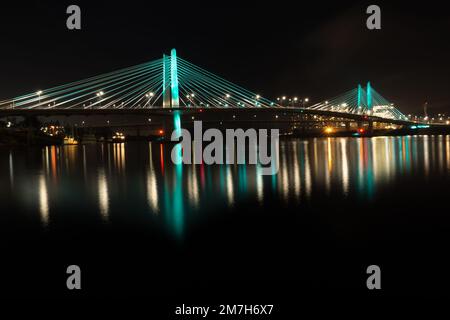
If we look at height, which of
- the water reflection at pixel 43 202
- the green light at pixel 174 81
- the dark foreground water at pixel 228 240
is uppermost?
the green light at pixel 174 81

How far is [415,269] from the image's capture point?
16.5ft

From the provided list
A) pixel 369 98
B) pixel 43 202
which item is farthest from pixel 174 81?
pixel 43 202

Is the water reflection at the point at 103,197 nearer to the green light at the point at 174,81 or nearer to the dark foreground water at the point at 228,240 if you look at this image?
the dark foreground water at the point at 228,240

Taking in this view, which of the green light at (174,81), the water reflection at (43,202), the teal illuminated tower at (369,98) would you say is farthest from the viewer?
the teal illuminated tower at (369,98)

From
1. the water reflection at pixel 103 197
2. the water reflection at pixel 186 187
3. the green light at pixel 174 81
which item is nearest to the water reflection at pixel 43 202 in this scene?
the water reflection at pixel 186 187

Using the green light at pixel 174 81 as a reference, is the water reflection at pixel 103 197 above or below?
below

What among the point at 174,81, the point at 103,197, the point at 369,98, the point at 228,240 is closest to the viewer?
the point at 228,240

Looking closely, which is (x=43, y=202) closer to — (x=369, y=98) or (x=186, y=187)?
(x=186, y=187)

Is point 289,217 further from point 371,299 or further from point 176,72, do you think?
point 176,72

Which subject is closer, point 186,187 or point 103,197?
point 103,197

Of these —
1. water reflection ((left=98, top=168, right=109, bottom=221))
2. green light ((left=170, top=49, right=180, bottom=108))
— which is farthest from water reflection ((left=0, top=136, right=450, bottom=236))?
green light ((left=170, top=49, right=180, bottom=108))

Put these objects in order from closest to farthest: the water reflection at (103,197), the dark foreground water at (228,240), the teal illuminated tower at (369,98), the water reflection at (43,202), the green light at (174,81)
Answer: the dark foreground water at (228,240) → the water reflection at (43,202) → the water reflection at (103,197) → the green light at (174,81) → the teal illuminated tower at (369,98)

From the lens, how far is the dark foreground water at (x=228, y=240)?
4695 mm

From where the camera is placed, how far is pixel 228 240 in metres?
Answer: 6.23
